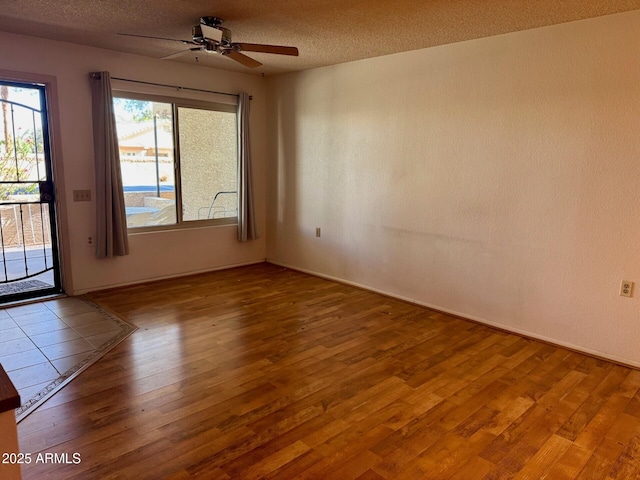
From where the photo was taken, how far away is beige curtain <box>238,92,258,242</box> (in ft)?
17.6

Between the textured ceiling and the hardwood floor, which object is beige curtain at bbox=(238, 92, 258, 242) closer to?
the textured ceiling

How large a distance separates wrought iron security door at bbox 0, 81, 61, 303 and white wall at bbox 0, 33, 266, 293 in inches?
6.1

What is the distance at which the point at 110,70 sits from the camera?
4.37 metres

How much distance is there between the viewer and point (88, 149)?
14.2 ft

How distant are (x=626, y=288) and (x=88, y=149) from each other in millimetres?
4788

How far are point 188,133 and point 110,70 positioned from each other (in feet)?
3.34

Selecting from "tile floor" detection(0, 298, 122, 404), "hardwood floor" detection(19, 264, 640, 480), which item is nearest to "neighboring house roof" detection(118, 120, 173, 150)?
"tile floor" detection(0, 298, 122, 404)

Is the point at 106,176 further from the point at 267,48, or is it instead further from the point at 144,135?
the point at 267,48

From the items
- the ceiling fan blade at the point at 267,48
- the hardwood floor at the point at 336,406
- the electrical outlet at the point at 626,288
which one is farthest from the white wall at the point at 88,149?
the electrical outlet at the point at 626,288

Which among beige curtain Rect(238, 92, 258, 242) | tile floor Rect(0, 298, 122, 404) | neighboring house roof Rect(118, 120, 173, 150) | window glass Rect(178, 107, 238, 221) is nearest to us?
tile floor Rect(0, 298, 122, 404)

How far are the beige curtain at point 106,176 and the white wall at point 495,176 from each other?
2112mm

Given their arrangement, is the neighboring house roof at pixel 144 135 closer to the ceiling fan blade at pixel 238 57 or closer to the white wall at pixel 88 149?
the white wall at pixel 88 149

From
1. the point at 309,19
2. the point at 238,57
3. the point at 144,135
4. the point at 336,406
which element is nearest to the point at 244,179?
the point at 144,135

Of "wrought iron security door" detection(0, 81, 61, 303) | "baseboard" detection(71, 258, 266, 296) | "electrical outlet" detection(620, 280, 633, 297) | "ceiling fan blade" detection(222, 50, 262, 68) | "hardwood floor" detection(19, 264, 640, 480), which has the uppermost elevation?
"ceiling fan blade" detection(222, 50, 262, 68)
